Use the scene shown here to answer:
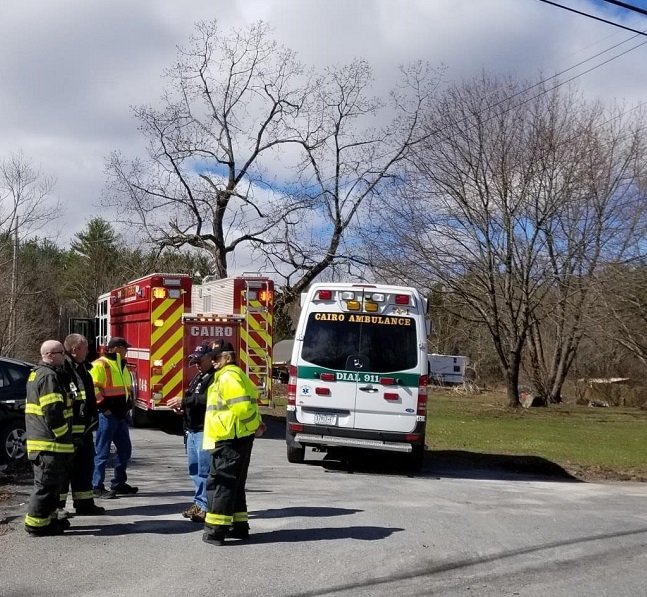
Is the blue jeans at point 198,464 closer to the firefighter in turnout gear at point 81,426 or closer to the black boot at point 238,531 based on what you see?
the black boot at point 238,531

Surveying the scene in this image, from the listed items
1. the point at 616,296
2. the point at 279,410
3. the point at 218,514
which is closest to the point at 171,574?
the point at 218,514

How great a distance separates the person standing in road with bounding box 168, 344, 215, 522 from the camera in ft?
25.0

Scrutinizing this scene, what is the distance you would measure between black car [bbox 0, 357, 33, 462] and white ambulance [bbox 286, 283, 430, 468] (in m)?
3.66

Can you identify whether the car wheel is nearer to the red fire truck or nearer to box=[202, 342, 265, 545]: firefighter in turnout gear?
the red fire truck

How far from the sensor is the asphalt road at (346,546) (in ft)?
19.7

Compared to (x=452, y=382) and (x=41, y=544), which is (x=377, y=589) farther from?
(x=452, y=382)

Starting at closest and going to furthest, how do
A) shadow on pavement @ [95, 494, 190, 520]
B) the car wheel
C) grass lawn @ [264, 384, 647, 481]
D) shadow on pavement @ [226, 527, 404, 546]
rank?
shadow on pavement @ [226, 527, 404, 546]
shadow on pavement @ [95, 494, 190, 520]
the car wheel
grass lawn @ [264, 384, 647, 481]

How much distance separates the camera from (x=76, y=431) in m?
7.62

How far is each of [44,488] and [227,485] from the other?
5.01ft

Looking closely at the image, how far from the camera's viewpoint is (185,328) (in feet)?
51.3

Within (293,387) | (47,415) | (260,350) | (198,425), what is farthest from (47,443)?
(260,350)

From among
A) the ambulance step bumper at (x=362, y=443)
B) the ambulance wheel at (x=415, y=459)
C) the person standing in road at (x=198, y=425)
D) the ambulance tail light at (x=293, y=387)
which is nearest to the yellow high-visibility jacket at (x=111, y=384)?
the person standing in road at (x=198, y=425)

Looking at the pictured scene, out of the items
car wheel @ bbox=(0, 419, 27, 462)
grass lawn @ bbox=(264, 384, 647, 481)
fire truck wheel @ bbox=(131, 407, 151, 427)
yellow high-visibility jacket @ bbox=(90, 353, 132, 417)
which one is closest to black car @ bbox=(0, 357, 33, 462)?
car wheel @ bbox=(0, 419, 27, 462)

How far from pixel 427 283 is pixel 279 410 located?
8.91 meters
